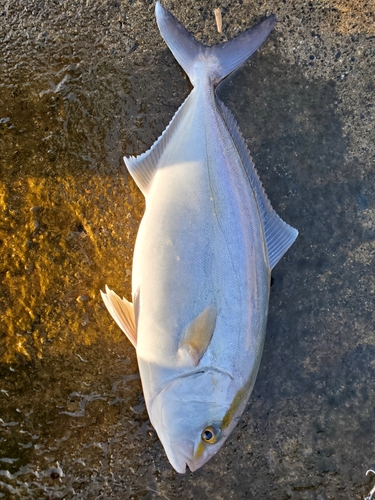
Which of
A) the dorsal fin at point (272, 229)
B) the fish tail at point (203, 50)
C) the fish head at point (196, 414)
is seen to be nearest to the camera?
the fish head at point (196, 414)

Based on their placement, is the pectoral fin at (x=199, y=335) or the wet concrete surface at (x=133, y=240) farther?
the wet concrete surface at (x=133, y=240)

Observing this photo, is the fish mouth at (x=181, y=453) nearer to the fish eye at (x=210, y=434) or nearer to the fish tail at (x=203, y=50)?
the fish eye at (x=210, y=434)

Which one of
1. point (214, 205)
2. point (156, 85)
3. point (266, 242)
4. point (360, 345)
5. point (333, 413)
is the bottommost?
point (333, 413)

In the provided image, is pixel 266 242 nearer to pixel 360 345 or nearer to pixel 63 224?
pixel 360 345

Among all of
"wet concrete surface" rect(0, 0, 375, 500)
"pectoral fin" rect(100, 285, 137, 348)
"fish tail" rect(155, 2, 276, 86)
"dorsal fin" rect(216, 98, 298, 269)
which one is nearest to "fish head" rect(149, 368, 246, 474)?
"pectoral fin" rect(100, 285, 137, 348)

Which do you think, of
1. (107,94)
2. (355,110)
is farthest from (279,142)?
(107,94)

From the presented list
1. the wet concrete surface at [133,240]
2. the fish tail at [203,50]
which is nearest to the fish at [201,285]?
the fish tail at [203,50]

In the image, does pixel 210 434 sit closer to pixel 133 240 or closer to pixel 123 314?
pixel 123 314

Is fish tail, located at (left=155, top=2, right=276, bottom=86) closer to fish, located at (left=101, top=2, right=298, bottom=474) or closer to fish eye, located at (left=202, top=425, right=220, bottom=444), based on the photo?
fish, located at (left=101, top=2, right=298, bottom=474)
